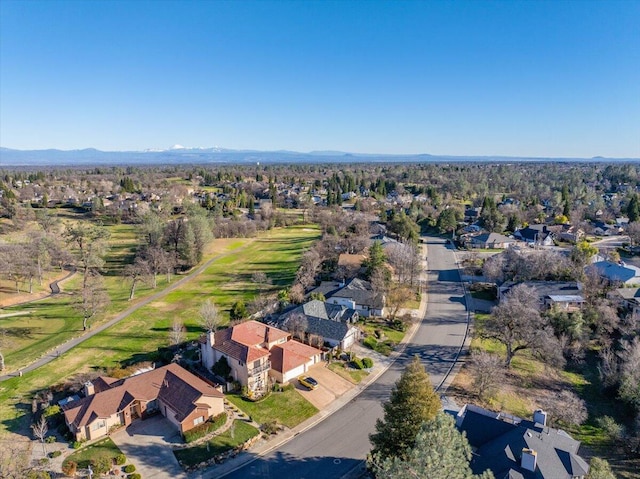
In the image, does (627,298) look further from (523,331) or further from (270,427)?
(270,427)

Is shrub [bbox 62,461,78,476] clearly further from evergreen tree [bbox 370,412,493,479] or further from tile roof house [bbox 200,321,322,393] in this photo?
evergreen tree [bbox 370,412,493,479]

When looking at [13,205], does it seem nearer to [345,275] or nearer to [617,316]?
[345,275]

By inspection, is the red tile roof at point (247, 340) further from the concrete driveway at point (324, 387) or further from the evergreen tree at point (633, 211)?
the evergreen tree at point (633, 211)

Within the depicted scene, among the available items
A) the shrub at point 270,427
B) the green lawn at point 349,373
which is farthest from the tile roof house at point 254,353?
the shrub at point 270,427

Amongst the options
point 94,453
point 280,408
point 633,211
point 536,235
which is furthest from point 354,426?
point 633,211

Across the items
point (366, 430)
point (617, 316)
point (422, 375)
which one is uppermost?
point (422, 375)

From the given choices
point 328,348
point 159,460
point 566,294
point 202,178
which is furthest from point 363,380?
point 202,178
